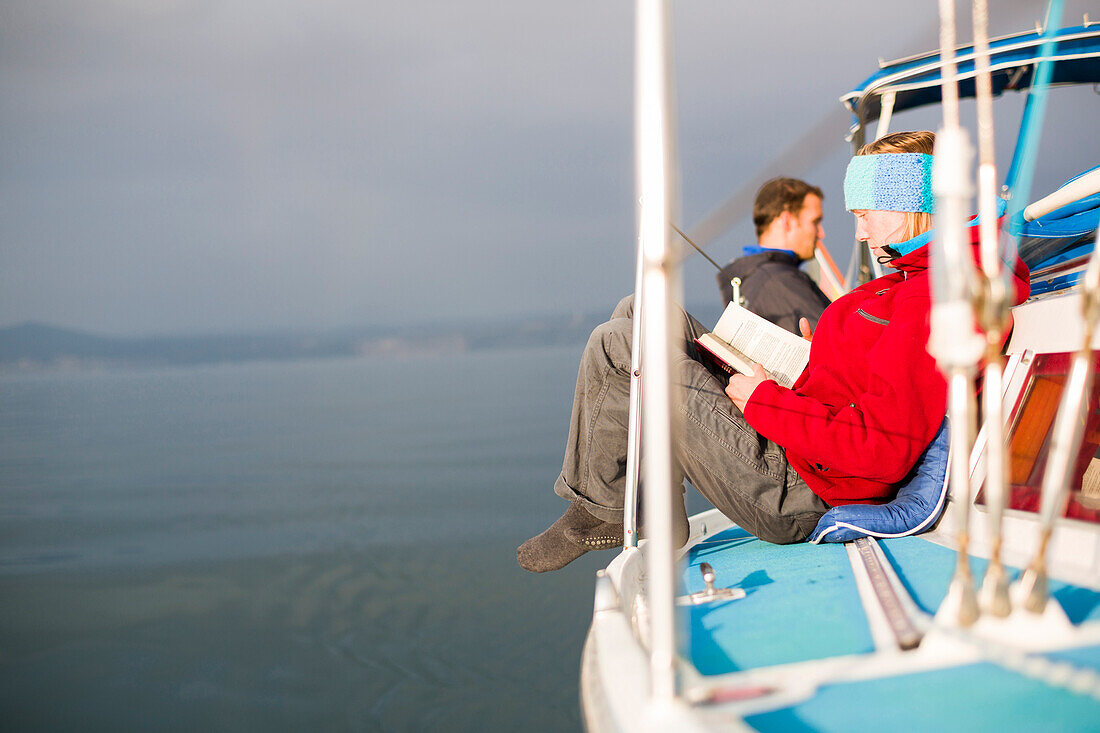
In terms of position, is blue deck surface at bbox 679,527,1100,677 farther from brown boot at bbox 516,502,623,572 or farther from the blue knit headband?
the blue knit headband

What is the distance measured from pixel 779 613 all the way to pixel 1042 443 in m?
0.79

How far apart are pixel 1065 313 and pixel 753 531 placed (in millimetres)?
860

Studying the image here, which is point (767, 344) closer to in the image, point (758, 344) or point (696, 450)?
point (758, 344)

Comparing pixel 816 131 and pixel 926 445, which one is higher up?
pixel 816 131

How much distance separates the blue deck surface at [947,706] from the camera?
0.81 m

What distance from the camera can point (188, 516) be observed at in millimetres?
6801

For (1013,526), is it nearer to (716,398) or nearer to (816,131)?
(716,398)

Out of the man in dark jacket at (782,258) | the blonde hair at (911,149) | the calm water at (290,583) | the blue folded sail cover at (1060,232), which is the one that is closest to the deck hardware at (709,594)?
the blonde hair at (911,149)

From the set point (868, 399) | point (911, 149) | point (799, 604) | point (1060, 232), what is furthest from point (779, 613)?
point (1060, 232)

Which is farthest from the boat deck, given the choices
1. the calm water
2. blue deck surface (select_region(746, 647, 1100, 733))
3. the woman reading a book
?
the calm water

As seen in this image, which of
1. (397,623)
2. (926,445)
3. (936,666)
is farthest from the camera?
(397,623)

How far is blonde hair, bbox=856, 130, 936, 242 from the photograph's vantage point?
186 cm

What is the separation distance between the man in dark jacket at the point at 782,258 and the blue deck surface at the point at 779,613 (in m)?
1.77

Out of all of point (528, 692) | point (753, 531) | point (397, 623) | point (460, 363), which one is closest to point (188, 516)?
point (397, 623)
